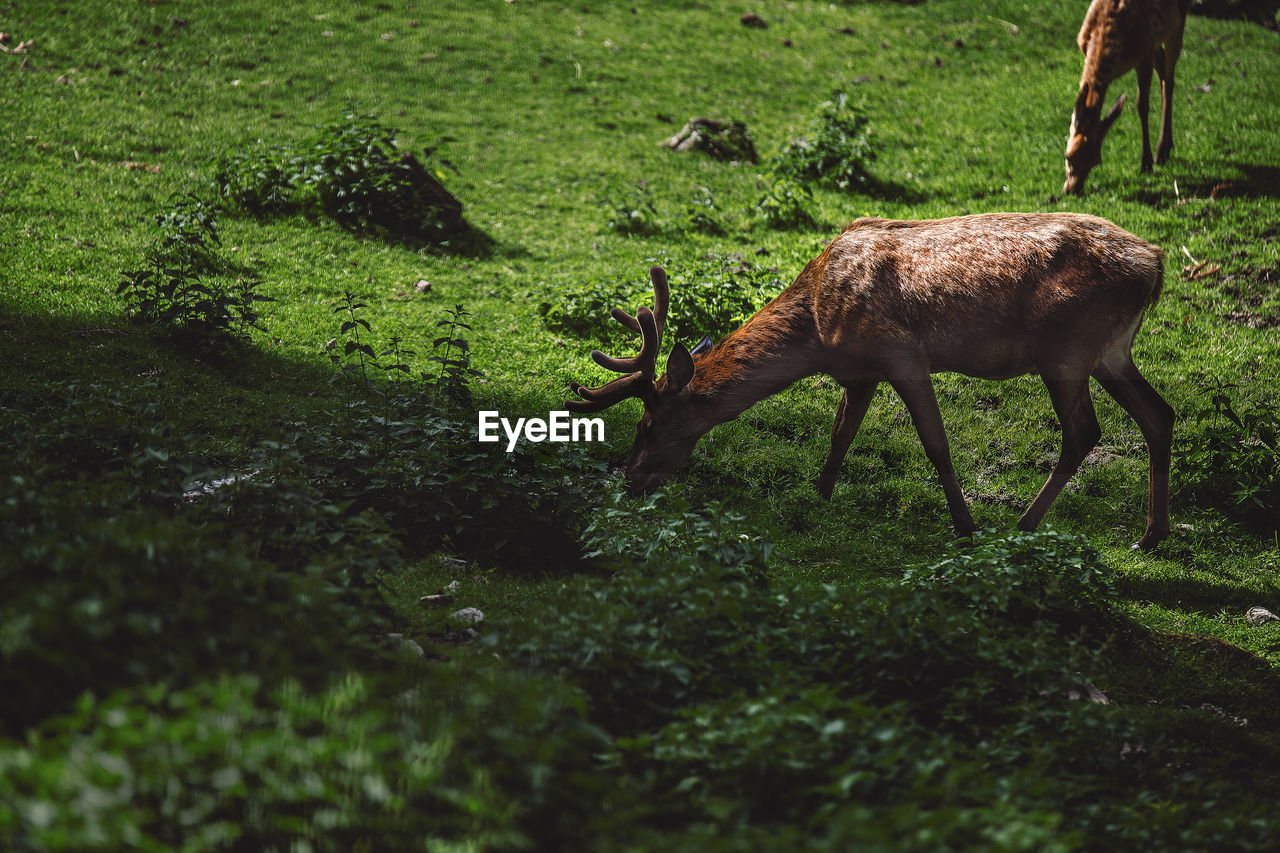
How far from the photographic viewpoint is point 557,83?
15164 millimetres

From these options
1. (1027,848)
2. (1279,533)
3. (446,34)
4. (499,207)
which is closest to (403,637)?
(1027,848)

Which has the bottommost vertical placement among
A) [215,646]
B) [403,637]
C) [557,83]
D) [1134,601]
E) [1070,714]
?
[1134,601]

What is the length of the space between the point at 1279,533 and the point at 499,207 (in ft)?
29.6

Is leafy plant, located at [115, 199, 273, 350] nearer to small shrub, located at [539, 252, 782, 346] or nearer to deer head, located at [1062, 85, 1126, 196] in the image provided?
small shrub, located at [539, 252, 782, 346]

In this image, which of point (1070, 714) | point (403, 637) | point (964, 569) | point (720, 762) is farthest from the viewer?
point (964, 569)

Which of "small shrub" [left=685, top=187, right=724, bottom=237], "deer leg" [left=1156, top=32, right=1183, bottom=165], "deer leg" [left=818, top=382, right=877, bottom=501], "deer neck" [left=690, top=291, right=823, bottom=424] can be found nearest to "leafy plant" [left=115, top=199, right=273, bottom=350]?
"deer neck" [left=690, top=291, right=823, bottom=424]

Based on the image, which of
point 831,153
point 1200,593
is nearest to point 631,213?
point 831,153

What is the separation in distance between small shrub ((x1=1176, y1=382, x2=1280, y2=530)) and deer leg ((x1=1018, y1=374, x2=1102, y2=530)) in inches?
46.7

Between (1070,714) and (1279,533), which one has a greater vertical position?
(1070,714)

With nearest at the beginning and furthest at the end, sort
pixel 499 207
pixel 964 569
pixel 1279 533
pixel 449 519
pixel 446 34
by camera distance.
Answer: pixel 964 569 → pixel 449 519 → pixel 1279 533 → pixel 499 207 → pixel 446 34

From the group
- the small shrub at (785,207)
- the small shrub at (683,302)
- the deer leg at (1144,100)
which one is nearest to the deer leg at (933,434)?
the small shrub at (683,302)

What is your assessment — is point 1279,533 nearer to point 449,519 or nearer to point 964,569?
point 964,569

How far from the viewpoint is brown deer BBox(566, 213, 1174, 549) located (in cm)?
602

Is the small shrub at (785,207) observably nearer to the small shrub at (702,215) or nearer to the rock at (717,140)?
the small shrub at (702,215)
